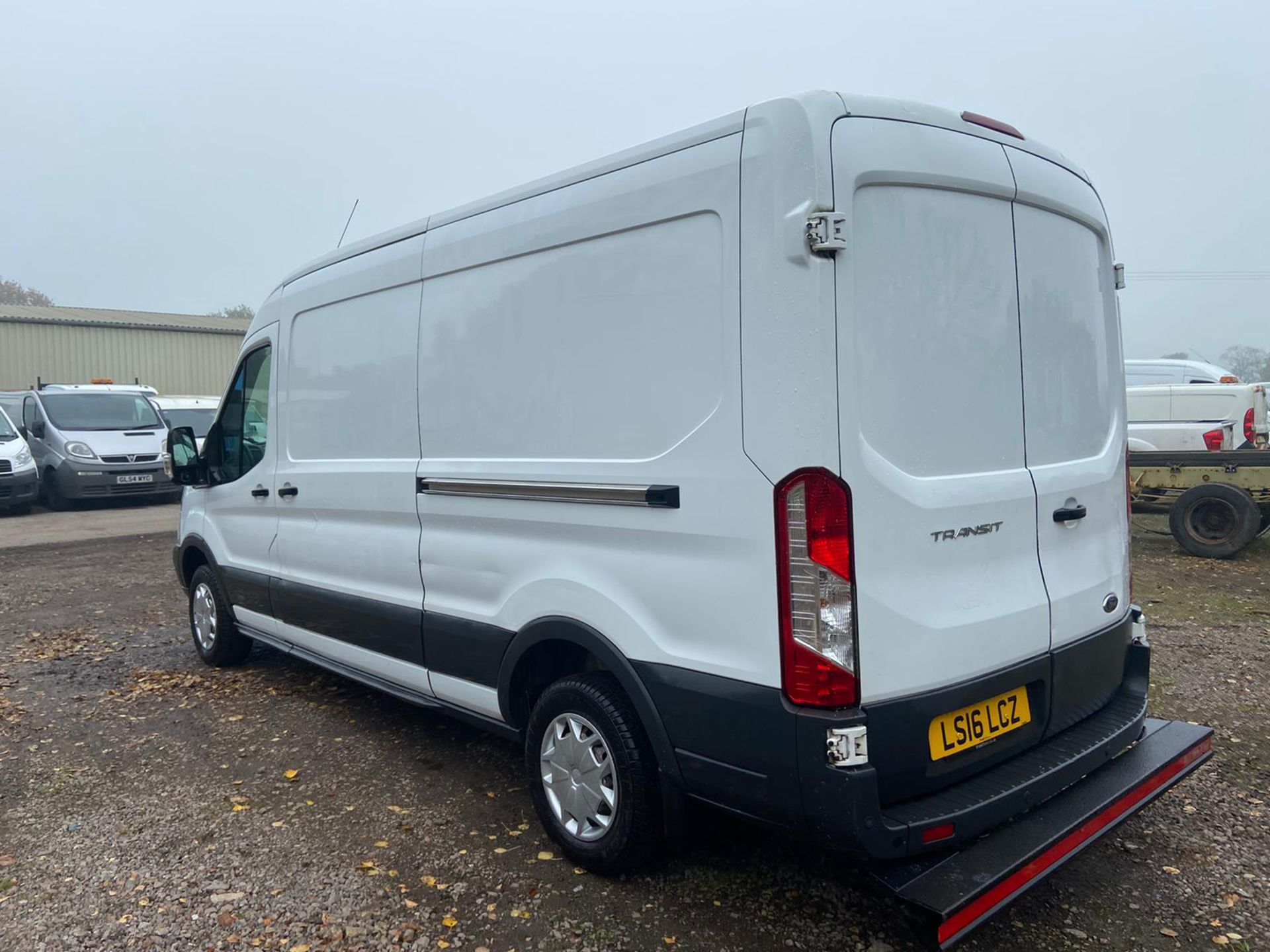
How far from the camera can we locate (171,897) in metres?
3.13

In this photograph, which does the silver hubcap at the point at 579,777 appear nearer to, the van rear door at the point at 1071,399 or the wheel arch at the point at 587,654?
the wheel arch at the point at 587,654

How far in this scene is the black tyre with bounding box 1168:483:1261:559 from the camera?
29.8 ft

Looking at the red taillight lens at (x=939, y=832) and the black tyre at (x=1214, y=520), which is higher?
the black tyre at (x=1214, y=520)

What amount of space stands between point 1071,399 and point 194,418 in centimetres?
1729

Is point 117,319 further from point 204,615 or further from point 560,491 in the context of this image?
point 560,491

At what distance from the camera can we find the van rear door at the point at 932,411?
8.16 feet

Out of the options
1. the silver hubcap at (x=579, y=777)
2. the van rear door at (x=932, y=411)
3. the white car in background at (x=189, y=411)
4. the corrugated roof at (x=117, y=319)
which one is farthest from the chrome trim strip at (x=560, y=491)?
the corrugated roof at (x=117, y=319)

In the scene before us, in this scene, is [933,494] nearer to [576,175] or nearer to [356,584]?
[576,175]

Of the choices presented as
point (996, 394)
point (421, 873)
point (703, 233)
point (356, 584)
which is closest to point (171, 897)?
point (421, 873)

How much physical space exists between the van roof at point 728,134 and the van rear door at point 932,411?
0.04 metres

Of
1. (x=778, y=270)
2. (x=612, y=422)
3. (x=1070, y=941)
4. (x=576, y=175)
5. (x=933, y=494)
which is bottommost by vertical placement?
(x=1070, y=941)

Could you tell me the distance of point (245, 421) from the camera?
5410 mm

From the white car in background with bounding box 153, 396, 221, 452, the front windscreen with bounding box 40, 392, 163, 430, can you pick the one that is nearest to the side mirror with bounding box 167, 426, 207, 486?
the front windscreen with bounding box 40, 392, 163, 430

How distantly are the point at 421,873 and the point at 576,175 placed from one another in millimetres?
2505
